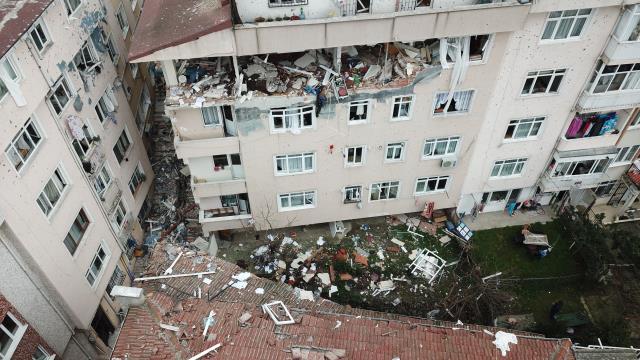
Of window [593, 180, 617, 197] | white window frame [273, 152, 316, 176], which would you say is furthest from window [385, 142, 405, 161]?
window [593, 180, 617, 197]

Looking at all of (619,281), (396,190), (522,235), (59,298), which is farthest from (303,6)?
(619,281)

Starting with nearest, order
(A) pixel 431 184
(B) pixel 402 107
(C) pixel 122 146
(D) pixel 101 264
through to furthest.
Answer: (B) pixel 402 107, (D) pixel 101 264, (C) pixel 122 146, (A) pixel 431 184

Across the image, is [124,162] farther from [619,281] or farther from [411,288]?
[619,281]

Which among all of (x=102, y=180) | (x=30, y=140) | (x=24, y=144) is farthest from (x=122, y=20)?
(x=24, y=144)

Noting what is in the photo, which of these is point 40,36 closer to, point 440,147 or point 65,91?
point 65,91

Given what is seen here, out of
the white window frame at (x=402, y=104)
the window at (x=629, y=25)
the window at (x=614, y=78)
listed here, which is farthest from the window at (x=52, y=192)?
the window at (x=629, y=25)

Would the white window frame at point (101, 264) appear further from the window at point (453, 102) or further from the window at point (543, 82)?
the window at point (543, 82)

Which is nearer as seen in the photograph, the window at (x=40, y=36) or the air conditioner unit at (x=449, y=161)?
the window at (x=40, y=36)
